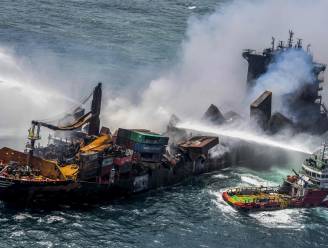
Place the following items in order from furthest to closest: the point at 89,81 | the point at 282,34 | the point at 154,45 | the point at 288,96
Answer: the point at 154,45
the point at 282,34
the point at 89,81
the point at 288,96

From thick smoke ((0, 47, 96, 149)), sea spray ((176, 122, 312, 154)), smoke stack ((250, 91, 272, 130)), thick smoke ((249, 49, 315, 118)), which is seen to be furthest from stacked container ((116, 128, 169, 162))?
thick smoke ((249, 49, 315, 118))

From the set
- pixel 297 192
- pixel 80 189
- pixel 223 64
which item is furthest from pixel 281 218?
pixel 223 64

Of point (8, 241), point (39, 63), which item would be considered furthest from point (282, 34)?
point (8, 241)

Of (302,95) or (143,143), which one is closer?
(143,143)

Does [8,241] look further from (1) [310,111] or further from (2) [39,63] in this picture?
(2) [39,63]

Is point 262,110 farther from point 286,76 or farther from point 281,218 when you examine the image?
point 281,218

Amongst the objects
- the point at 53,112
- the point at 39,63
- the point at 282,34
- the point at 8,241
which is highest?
the point at 282,34
